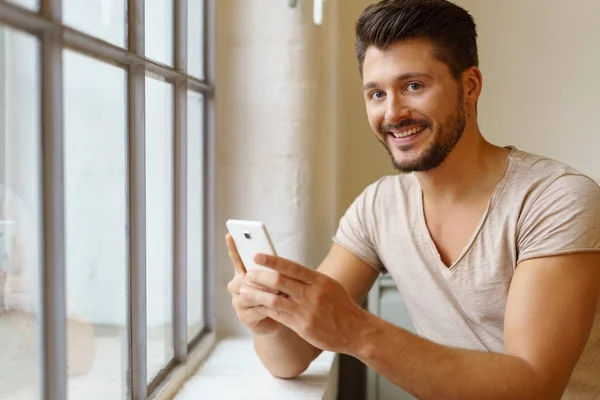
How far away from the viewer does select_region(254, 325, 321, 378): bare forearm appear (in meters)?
1.46

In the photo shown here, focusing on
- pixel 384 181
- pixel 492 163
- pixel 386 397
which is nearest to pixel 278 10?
pixel 384 181

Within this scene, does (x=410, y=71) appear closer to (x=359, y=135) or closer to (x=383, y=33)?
(x=383, y=33)

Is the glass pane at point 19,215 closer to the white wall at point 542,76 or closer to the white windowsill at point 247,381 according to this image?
the white windowsill at point 247,381

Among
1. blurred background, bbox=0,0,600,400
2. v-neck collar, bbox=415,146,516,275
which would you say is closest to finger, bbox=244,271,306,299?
blurred background, bbox=0,0,600,400

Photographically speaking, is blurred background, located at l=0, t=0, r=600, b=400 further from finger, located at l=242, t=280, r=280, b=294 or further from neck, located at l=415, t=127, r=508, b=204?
neck, located at l=415, t=127, r=508, b=204

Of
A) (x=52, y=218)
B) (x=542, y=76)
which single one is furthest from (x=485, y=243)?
(x=542, y=76)

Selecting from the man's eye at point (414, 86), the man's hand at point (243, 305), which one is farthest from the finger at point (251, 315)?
the man's eye at point (414, 86)

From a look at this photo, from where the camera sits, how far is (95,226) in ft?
4.12

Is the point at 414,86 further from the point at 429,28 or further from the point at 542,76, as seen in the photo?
the point at 542,76

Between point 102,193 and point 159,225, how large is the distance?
36 centimetres

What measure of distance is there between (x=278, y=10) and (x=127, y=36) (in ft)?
2.07

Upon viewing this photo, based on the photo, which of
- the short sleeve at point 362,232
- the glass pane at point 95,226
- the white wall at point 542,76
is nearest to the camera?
the glass pane at point 95,226

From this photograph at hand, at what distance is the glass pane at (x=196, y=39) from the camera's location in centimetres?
182

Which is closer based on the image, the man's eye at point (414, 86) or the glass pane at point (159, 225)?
the man's eye at point (414, 86)
